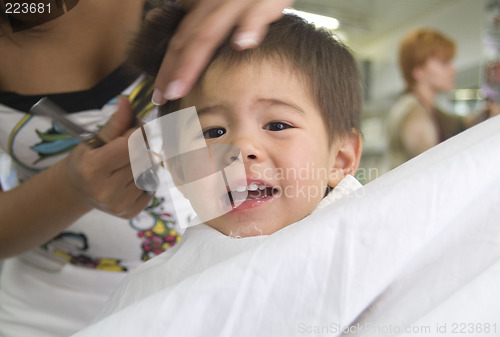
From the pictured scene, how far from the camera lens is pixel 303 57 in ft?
1.45

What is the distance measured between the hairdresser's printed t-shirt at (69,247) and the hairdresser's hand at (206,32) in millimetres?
219

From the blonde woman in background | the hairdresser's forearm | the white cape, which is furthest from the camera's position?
the blonde woman in background

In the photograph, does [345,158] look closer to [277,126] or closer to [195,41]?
[277,126]

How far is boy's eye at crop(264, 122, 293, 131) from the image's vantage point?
41cm

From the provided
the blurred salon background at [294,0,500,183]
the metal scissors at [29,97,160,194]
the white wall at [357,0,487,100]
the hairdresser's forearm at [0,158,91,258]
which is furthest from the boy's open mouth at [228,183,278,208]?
the white wall at [357,0,487,100]

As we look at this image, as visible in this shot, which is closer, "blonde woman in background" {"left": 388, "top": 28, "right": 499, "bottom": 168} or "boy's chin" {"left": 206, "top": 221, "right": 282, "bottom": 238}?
"boy's chin" {"left": 206, "top": 221, "right": 282, "bottom": 238}

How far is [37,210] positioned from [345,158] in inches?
16.9

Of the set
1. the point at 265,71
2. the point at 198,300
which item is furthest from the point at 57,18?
the point at 198,300

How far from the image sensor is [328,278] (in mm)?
295

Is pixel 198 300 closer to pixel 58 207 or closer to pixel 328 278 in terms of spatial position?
pixel 328 278

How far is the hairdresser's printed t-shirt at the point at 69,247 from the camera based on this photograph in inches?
21.8

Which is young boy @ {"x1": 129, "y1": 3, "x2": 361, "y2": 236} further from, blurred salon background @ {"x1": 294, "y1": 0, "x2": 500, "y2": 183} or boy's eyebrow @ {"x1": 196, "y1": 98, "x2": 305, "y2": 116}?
blurred salon background @ {"x1": 294, "y1": 0, "x2": 500, "y2": 183}

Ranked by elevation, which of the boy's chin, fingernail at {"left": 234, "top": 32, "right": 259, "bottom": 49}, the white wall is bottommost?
the white wall

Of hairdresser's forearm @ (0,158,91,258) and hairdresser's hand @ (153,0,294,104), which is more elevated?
hairdresser's hand @ (153,0,294,104)
